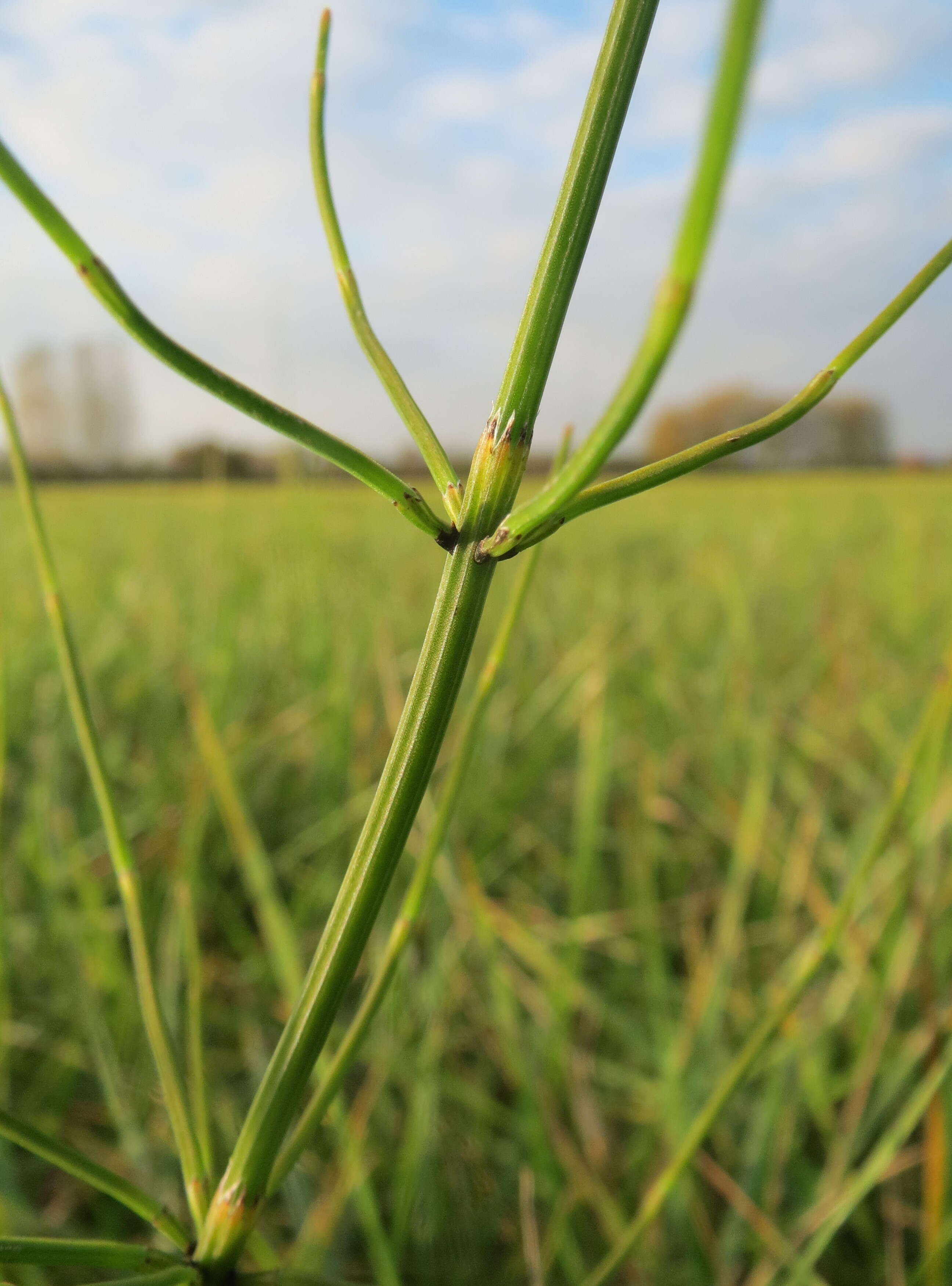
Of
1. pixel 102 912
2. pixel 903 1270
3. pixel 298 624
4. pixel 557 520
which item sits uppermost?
pixel 557 520

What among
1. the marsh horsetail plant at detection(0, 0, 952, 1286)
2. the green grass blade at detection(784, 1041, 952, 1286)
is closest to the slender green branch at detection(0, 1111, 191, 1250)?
the marsh horsetail plant at detection(0, 0, 952, 1286)

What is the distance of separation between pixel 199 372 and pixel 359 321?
0.23 ft

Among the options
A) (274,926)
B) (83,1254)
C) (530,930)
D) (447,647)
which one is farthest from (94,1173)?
(530,930)

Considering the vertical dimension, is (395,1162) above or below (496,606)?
below

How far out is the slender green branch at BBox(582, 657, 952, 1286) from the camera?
340 millimetres

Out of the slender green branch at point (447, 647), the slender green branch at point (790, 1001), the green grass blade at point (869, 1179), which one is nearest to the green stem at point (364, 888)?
the slender green branch at point (447, 647)

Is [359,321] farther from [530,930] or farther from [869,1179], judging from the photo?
[530,930]

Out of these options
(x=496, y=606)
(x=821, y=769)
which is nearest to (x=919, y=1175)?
(x=821, y=769)

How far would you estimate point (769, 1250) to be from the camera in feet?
1.78

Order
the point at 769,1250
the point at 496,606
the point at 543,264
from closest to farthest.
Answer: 1. the point at 543,264
2. the point at 769,1250
3. the point at 496,606

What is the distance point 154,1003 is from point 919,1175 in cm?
59

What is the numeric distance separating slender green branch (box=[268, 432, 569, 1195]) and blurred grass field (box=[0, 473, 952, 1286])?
12cm

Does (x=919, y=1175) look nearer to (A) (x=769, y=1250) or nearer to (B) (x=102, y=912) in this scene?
(A) (x=769, y=1250)

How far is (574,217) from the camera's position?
178 mm
